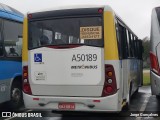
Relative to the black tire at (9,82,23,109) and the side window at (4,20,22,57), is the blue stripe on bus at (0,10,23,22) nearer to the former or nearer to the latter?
the side window at (4,20,22,57)

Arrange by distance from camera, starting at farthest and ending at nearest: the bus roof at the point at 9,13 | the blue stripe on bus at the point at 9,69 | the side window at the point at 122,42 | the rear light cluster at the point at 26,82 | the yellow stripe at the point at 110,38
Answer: the bus roof at the point at 9,13 < the blue stripe on bus at the point at 9,69 < the side window at the point at 122,42 < the rear light cluster at the point at 26,82 < the yellow stripe at the point at 110,38

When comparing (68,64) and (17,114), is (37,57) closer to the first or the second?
(68,64)

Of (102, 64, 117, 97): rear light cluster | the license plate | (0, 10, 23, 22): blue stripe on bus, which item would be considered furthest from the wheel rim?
(102, 64, 117, 97): rear light cluster

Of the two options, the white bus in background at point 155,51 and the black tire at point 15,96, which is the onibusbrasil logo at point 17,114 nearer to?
the black tire at point 15,96

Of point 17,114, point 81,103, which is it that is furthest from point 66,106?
point 17,114

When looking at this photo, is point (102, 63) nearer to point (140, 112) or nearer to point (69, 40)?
point (69, 40)

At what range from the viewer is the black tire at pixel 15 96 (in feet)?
36.2

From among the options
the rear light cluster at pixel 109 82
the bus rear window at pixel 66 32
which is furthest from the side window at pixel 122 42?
the rear light cluster at pixel 109 82

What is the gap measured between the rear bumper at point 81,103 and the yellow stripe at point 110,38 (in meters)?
0.92

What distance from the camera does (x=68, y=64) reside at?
8.41 meters

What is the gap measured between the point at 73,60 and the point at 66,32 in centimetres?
71

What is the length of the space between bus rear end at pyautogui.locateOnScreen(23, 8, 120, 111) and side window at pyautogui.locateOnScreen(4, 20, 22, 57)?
1.77 m

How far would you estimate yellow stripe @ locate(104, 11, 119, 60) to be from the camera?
8091 mm

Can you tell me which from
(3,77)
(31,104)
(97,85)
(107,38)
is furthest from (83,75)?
(3,77)
